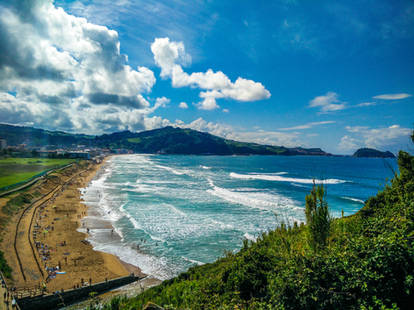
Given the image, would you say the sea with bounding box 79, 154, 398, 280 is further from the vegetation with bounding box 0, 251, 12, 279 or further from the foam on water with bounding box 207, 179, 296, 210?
the vegetation with bounding box 0, 251, 12, 279

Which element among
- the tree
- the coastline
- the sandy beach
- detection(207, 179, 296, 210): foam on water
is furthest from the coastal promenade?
detection(207, 179, 296, 210): foam on water

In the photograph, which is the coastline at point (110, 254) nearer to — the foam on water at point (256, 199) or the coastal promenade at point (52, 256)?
the coastal promenade at point (52, 256)

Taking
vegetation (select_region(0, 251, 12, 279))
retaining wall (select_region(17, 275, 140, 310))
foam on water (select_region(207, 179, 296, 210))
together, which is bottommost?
retaining wall (select_region(17, 275, 140, 310))

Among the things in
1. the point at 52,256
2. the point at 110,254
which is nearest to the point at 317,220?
the point at 110,254

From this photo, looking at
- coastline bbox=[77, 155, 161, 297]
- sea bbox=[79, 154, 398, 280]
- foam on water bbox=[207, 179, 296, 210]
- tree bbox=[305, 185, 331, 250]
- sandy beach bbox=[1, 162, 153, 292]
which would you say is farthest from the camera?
foam on water bbox=[207, 179, 296, 210]

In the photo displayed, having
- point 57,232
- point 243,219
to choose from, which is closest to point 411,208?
point 243,219

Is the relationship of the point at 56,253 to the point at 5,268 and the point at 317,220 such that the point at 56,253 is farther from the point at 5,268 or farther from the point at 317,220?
the point at 317,220

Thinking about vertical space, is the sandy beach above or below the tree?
below
